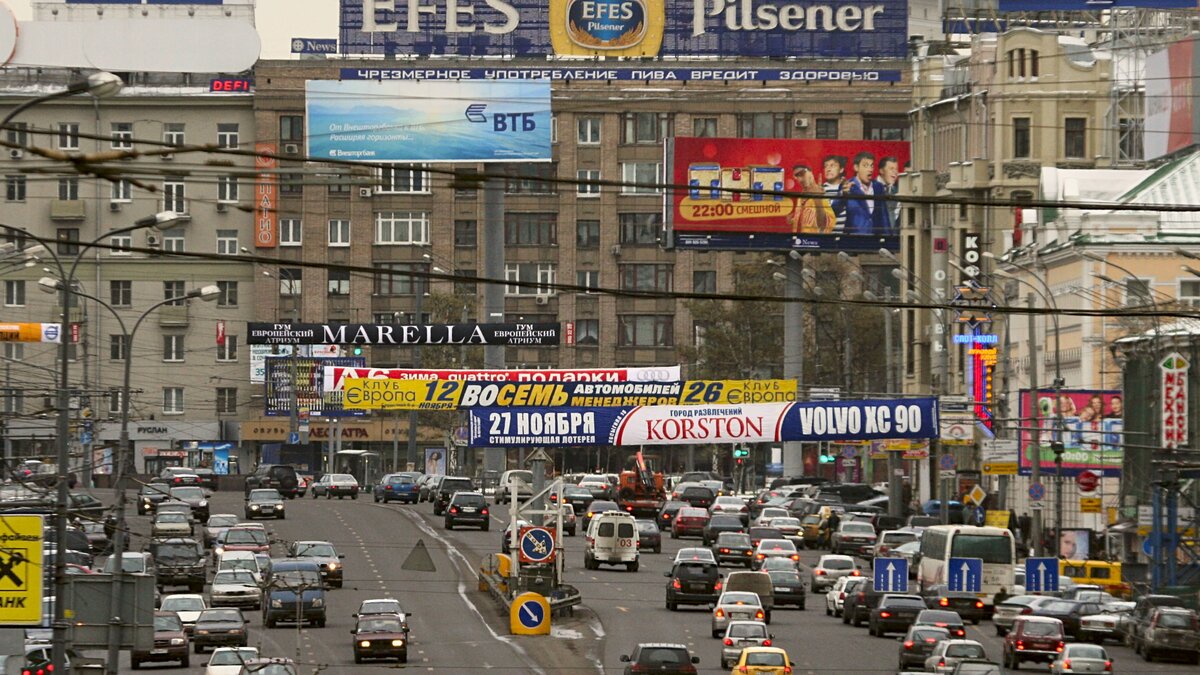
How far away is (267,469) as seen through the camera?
96625 millimetres

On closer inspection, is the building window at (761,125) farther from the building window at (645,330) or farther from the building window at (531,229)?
the building window at (531,229)

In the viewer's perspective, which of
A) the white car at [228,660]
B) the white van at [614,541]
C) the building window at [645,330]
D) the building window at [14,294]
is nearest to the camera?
the white car at [228,660]

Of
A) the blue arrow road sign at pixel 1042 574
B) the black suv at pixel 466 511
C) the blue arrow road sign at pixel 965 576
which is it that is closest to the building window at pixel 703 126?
the black suv at pixel 466 511

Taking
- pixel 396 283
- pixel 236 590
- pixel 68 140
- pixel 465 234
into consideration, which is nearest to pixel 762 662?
pixel 236 590

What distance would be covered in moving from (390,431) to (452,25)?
3126 centimetres

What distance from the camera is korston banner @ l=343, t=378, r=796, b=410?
76.8 m

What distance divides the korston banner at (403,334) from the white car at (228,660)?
5765 cm

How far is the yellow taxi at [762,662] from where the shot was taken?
37625mm

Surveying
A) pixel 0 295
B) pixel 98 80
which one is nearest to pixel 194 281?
pixel 0 295

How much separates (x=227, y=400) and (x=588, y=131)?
92.6 feet

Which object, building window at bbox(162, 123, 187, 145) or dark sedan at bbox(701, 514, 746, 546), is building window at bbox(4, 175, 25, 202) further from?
dark sedan at bbox(701, 514, 746, 546)

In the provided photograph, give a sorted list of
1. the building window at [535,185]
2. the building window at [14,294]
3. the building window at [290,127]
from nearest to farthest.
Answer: the building window at [535,185], the building window at [290,127], the building window at [14,294]

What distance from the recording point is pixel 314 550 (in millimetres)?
59219

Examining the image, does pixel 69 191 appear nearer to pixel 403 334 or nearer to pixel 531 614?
pixel 403 334
